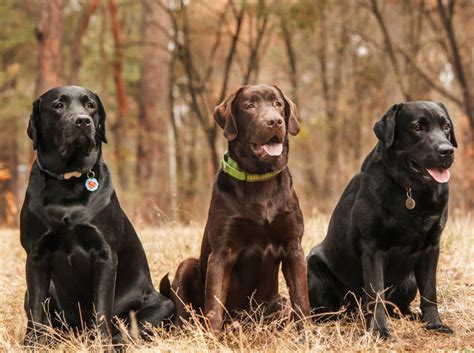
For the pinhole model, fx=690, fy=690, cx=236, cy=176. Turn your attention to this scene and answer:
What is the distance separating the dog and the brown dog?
0.65 meters

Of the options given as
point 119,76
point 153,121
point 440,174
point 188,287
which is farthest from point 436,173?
point 119,76

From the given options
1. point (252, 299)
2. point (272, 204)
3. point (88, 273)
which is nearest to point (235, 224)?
point (272, 204)

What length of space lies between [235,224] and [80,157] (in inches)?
41.7

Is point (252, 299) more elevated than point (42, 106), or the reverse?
point (42, 106)

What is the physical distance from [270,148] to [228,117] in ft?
1.19

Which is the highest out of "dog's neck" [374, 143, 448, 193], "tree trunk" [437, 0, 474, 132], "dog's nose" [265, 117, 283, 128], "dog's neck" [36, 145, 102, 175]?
"tree trunk" [437, 0, 474, 132]

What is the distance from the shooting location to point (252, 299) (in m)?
4.71

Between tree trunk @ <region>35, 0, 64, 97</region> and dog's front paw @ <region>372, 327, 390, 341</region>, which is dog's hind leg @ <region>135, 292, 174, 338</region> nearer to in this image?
dog's front paw @ <region>372, 327, 390, 341</region>

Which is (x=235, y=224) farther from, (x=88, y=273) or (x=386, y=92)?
(x=386, y=92)

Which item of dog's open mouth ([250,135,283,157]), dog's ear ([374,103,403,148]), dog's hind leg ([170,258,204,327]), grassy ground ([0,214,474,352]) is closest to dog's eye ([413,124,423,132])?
dog's ear ([374,103,403,148])

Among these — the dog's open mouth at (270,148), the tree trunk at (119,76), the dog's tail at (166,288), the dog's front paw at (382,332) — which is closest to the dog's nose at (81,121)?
the dog's open mouth at (270,148)

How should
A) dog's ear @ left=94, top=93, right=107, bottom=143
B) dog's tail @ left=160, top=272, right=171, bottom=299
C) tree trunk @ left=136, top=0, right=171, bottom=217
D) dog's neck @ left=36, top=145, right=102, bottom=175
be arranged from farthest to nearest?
tree trunk @ left=136, top=0, right=171, bottom=217, dog's tail @ left=160, top=272, right=171, bottom=299, dog's ear @ left=94, top=93, right=107, bottom=143, dog's neck @ left=36, top=145, right=102, bottom=175

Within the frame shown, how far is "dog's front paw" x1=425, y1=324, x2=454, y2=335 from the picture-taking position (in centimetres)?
452

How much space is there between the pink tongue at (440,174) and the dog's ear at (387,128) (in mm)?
322
